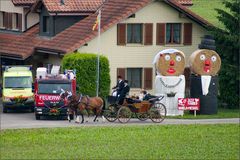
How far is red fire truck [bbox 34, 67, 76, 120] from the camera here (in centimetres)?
4366

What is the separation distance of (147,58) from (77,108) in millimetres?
12079

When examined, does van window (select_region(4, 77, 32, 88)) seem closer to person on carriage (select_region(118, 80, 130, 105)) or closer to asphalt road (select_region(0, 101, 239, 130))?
asphalt road (select_region(0, 101, 239, 130))

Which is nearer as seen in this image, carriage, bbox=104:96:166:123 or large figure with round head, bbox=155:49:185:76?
carriage, bbox=104:96:166:123

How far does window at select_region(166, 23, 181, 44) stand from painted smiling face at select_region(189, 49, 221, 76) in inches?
274

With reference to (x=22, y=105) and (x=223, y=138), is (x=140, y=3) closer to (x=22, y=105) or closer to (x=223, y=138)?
(x=22, y=105)

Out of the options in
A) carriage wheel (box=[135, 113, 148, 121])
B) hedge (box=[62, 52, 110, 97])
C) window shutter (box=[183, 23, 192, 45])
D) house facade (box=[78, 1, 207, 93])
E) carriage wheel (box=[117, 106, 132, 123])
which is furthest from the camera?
window shutter (box=[183, 23, 192, 45])

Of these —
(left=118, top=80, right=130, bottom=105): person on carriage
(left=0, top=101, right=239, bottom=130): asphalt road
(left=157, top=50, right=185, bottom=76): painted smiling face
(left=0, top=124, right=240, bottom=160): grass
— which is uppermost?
(left=157, top=50, right=185, bottom=76): painted smiling face

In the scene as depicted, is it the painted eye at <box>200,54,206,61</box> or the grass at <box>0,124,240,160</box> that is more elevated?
the painted eye at <box>200,54,206,61</box>

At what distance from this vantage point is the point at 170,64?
4550cm

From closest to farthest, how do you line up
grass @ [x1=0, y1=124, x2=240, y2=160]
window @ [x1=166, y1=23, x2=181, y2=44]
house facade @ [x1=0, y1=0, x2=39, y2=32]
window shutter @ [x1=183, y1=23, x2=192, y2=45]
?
1. grass @ [x1=0, y1=124, x2=240, y2=160]
2. window @ [x1=166, y1=23, x2=181, y2=44]
3. window shutter @ [x1=183, y1=23, x2=192, y2=45]
4. house facade @ [x1=0, y1=0, x2=39, y2=32]

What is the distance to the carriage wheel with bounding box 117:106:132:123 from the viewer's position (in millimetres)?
41062

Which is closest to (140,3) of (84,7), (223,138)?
(84,7)

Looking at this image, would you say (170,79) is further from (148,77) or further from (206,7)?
(206,7)

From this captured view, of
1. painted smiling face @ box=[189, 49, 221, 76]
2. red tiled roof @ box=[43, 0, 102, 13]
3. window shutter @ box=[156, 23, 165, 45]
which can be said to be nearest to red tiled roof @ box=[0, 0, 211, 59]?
red tiled roof @ box=[43, 0, 102, 13]
